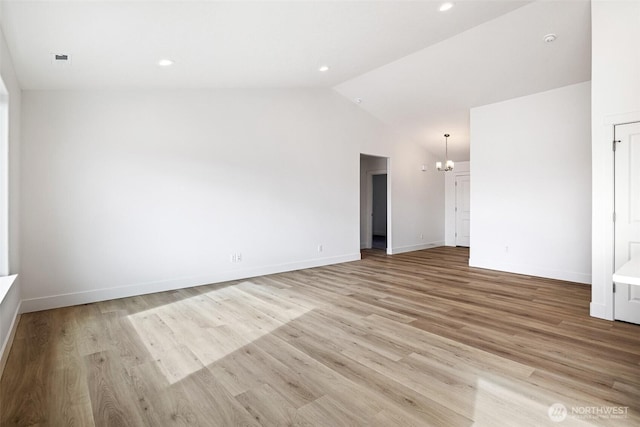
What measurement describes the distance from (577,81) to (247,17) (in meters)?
4.90

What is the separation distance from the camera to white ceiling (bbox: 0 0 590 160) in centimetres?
264

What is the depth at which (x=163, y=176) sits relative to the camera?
15.0 ft

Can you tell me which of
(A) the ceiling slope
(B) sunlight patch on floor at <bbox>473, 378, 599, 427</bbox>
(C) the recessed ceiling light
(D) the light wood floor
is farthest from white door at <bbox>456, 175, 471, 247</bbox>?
(C) the recessed ceiling light

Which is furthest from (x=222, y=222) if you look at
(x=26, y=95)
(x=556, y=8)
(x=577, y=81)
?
(x=577, y=81)

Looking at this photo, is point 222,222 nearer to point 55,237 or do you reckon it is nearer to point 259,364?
point 55,237

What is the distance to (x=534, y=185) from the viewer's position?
5531 millimetres

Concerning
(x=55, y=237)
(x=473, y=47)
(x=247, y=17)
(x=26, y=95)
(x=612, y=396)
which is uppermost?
(x=473, y=47)

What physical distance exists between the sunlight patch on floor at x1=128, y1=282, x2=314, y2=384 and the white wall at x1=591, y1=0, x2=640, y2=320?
315cm

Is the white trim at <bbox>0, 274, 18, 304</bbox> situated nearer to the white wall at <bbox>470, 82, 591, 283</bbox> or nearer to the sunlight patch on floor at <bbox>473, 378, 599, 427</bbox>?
the sunlight patch on floor at <bbox>473, 378, 599, 427</bbox>

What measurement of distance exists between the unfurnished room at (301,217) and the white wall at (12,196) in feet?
0.22

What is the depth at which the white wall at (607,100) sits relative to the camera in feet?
10.7

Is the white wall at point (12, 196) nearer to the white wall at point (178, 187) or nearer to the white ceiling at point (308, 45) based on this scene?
the white ceiling at point (308, 45)

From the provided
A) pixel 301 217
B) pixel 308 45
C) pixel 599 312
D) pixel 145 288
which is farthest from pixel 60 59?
→ pixel 599 312

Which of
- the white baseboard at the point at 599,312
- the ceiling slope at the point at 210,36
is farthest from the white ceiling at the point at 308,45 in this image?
the white baseboard at the point at 599,312
